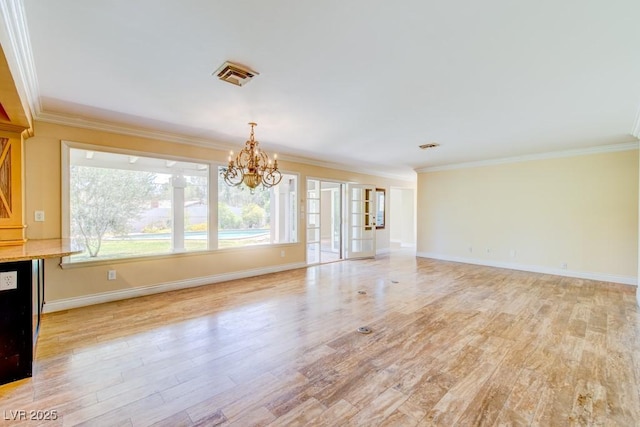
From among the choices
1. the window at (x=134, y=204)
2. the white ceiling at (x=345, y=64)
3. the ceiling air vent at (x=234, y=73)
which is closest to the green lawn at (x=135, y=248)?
the window at (x=134, y=204)

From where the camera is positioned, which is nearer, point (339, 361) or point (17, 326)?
point (17, 326)

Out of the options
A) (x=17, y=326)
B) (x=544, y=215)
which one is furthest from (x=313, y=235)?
(x=17, y=326)

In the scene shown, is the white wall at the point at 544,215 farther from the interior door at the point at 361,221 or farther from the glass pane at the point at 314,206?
the glass pane at the point at 314,206

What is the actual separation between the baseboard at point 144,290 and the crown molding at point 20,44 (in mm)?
2423

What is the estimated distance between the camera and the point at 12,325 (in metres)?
2.11

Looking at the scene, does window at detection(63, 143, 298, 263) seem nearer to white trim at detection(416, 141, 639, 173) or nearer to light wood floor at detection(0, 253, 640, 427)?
light wood floor at detection(0, 253, 640, 427)

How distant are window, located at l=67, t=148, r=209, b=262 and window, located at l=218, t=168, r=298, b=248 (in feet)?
1.16

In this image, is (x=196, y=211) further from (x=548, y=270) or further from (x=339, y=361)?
(x=548, y=270)

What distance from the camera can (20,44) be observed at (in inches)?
77.5

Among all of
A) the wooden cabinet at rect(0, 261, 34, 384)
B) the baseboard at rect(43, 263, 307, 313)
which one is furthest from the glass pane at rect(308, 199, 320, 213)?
the wooden cabinet at rect(0, 261, 34, 384)

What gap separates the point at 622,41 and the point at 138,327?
16.4 feet

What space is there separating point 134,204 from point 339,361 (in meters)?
3.89

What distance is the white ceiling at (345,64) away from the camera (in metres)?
1.75

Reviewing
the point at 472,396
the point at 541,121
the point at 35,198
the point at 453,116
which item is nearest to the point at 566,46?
the point at 453,116
